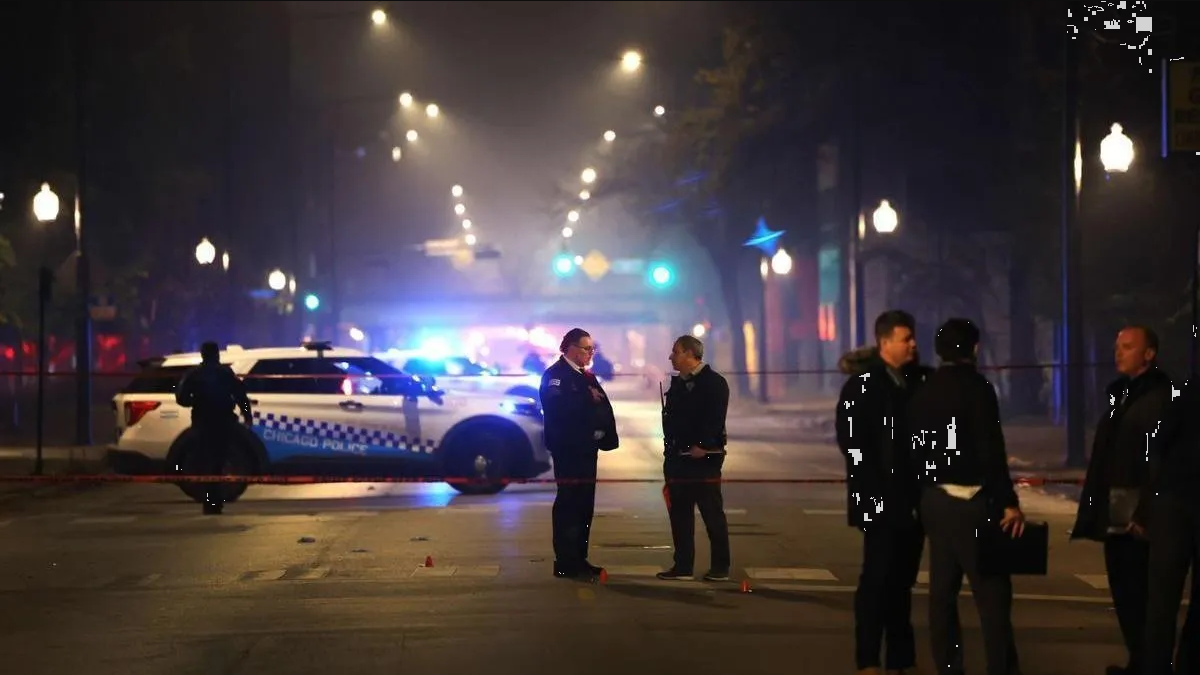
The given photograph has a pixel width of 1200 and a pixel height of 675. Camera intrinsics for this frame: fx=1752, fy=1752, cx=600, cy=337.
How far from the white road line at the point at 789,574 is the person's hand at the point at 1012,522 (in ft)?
16.7

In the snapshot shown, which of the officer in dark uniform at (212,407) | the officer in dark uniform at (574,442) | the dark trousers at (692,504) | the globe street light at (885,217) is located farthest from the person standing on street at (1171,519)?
the globe street light at (885,217)

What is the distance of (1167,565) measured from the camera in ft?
26.2

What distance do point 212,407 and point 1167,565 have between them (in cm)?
1224

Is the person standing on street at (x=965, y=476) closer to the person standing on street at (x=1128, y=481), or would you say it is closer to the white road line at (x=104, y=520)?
the person standing on street at (x=1128, y=481)

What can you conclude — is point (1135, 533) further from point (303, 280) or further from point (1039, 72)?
point (303, 280)

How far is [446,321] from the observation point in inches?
3942

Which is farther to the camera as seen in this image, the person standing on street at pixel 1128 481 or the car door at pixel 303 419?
the car door at pixel 303 419

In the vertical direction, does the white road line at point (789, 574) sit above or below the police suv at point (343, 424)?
below

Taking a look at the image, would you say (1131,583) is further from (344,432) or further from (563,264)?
(563,264)

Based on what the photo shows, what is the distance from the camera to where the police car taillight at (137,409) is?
1941cm

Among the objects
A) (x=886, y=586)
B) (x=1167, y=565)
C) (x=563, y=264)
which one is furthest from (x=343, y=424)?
(x=563, y=264)

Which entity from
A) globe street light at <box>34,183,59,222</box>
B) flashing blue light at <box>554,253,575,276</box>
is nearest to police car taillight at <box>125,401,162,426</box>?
globe street light at <box>34,183,59,222</box>

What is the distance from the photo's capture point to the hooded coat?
27.3ft

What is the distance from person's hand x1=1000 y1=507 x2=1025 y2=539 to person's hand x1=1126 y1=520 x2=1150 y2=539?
623 millimetres
